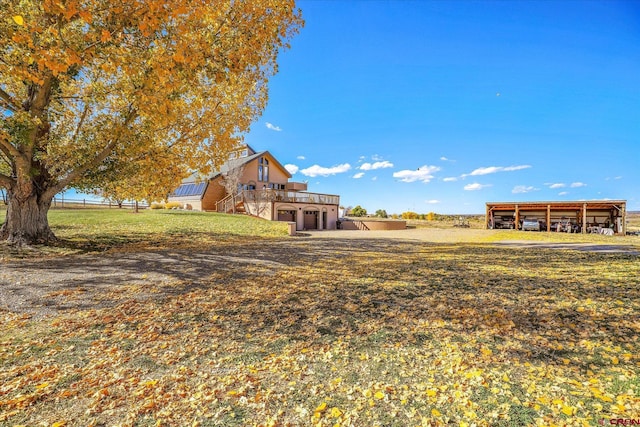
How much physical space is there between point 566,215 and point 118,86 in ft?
117

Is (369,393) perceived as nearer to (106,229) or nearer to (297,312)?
(297,312)

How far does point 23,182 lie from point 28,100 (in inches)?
119

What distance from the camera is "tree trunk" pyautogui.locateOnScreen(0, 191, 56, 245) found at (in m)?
11.2

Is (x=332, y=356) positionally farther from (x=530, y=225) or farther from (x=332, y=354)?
(x=530, y=225)

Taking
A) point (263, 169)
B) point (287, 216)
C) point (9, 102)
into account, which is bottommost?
point (287, 216)

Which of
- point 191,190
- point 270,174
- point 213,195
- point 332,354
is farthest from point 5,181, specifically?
point 270,174

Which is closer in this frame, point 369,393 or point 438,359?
point 369,393

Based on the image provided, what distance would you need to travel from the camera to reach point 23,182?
11.2 metres

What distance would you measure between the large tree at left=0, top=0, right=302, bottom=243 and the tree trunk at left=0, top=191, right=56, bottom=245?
0.13ft

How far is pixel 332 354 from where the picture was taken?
3867mm

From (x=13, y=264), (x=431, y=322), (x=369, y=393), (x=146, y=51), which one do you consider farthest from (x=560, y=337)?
(x=13, y=264)

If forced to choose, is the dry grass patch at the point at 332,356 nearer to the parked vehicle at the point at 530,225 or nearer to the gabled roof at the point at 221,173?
the parked vehicle at the point at 530,225

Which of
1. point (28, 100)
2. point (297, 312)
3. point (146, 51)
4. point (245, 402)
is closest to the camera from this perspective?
point (245, 402)

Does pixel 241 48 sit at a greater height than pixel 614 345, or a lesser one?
greater
